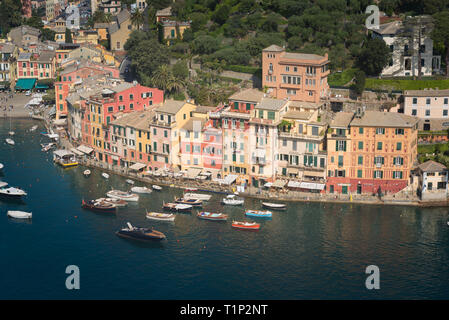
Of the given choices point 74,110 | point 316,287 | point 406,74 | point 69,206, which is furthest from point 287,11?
point 316,287

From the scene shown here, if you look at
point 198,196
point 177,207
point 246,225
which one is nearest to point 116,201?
point 177,207

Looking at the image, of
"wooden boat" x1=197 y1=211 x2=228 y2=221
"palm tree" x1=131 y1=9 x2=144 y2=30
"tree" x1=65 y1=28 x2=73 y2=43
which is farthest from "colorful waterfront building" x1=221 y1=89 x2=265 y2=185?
"tree" x1=65 y1=28 x2=73 y2=43

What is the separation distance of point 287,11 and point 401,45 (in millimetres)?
30876

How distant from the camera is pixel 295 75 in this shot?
123438 mm

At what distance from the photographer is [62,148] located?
132625mm

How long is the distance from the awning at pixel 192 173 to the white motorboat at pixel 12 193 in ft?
80.3

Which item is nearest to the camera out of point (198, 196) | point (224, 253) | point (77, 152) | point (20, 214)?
point (224, 253)

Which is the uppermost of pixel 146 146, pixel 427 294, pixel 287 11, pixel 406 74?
pixel 287 11

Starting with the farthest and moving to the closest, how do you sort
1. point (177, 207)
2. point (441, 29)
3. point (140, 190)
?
point (441, 29) → point (140, 190) → point (177, 207)

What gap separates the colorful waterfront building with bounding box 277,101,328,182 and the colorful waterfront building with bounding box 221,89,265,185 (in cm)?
496

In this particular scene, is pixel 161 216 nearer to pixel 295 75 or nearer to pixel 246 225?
pixel 246 225

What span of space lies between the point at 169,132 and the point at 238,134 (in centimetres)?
1116

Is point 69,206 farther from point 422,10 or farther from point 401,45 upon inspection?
point 422,10

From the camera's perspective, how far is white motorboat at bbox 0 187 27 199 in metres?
110
